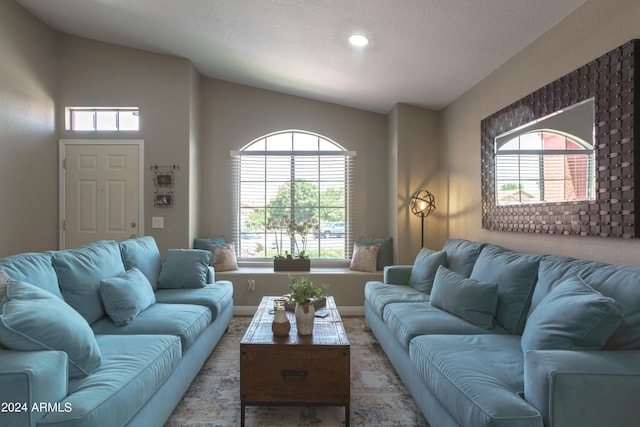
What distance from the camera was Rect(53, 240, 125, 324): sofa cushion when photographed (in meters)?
2.18

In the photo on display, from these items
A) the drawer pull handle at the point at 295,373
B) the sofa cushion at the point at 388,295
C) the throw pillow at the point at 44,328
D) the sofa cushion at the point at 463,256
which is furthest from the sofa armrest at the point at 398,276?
the throw pillow at the point at 44,328

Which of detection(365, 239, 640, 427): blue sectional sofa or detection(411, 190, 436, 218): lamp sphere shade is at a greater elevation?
detection(411, 190, 436, 218): lamp sphere shade

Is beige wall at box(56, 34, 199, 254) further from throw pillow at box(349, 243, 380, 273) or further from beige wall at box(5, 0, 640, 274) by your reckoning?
throw pillow at box(349, 243, 380, 273)

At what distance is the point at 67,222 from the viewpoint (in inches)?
170

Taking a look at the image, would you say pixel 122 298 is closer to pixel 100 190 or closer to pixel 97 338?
pixel 97 338

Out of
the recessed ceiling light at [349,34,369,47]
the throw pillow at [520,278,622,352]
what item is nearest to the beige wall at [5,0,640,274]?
the throw pillow at [520,278,622,352]

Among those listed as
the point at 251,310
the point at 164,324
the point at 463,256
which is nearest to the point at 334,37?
the point at 463,256

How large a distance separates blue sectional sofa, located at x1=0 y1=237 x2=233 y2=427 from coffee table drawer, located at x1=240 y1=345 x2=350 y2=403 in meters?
0.45

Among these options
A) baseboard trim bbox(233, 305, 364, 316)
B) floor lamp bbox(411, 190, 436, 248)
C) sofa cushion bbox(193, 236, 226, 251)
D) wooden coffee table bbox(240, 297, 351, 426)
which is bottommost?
baseboard trim bbox(233, 305, 364, 316)

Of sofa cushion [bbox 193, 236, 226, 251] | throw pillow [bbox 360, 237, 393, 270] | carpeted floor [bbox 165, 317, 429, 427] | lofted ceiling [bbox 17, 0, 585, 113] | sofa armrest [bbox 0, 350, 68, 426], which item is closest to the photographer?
sofa armrest [bbox 0, 350, 68, 426]

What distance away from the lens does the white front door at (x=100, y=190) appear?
4.32 m

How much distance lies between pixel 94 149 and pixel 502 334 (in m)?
4.66

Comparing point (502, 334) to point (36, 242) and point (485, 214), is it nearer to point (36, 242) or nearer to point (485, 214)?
point (485, 214)

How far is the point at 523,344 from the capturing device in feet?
5.66
